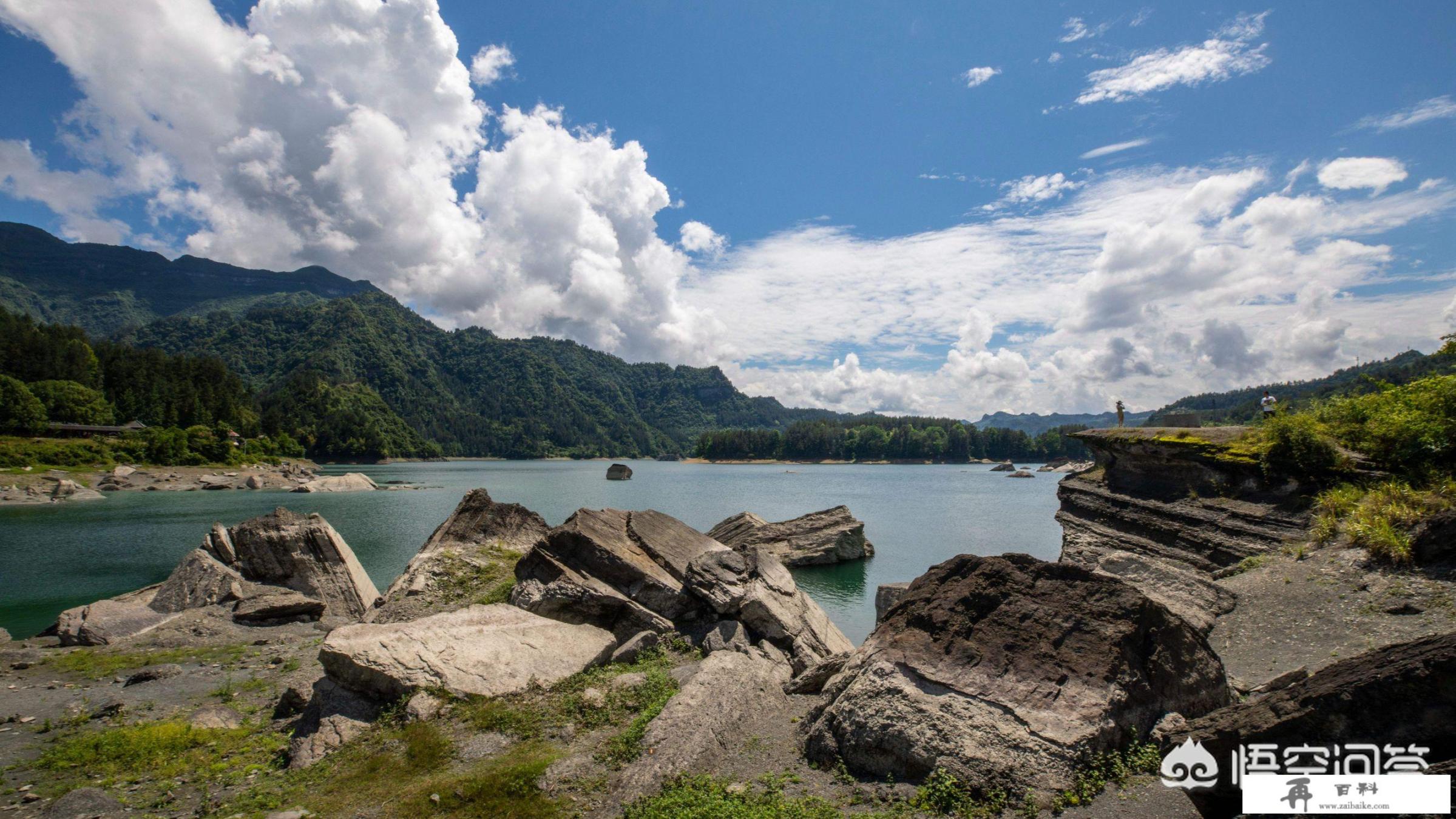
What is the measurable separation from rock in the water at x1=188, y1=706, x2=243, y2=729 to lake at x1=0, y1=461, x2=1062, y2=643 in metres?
16.7

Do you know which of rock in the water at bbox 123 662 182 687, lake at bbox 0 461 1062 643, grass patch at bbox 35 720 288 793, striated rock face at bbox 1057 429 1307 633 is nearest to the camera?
grass patch at bbox 35 720 288 793

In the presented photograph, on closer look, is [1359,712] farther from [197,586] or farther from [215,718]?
[197,586]

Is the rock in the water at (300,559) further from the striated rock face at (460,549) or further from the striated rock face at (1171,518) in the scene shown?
the striated rock face at (1171,518)

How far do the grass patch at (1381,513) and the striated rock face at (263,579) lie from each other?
30.8 meters

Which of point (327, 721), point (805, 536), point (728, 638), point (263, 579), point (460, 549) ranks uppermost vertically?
point (460, 549)

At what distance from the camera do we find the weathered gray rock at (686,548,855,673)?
1641cm

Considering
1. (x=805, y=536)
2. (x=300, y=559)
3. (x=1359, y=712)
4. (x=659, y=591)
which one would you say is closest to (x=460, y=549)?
(x=300, y=559)

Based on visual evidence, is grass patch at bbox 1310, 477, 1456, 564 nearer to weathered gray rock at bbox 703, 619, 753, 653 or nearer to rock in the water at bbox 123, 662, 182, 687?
weathered gray rock at bbox 703, 619, 753, 653

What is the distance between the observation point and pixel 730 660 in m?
13.0

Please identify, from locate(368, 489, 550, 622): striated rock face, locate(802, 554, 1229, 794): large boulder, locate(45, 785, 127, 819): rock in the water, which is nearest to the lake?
locate(368, 489, 550, 622): striated rock face

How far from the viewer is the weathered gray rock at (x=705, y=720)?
9.42m

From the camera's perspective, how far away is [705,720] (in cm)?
1073

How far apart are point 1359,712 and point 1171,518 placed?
1977cm

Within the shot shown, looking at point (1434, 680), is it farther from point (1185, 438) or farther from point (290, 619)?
point (290, 619)
